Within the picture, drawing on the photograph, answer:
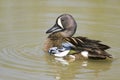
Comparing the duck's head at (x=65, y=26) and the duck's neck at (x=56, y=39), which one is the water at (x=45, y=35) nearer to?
the duck's neck at (x=56, y=39)

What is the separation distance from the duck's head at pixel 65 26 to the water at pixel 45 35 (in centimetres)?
47

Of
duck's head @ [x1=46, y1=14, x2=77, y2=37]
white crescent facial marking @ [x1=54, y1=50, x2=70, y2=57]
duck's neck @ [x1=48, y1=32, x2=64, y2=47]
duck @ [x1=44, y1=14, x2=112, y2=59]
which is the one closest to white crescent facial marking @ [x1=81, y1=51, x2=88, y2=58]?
duck @ [x1=44, y1=14, x2=112, y2=59]

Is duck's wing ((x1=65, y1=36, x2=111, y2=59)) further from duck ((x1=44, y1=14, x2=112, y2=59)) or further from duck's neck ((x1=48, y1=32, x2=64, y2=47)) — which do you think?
duck's neck ((x1=48, y1=32, x2=64, y2=47))

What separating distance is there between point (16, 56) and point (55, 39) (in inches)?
31.8

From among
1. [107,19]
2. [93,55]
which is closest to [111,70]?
[93,55]

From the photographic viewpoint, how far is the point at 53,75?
866 cm

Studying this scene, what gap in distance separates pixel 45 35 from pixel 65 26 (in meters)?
1.06

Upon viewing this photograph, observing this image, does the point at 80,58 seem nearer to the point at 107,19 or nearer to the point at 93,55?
the point at 93,55

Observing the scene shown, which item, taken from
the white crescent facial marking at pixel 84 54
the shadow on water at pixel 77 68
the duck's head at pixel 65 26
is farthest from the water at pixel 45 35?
the duck's head at pixel 65 26

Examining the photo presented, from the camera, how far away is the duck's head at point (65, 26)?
991 cm

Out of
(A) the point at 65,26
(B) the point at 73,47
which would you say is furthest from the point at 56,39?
(B) the point at 73,47

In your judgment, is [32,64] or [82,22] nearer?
[32,64]

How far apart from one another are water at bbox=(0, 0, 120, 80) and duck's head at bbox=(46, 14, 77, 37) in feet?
1.55

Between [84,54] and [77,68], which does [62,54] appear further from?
[77,68]
